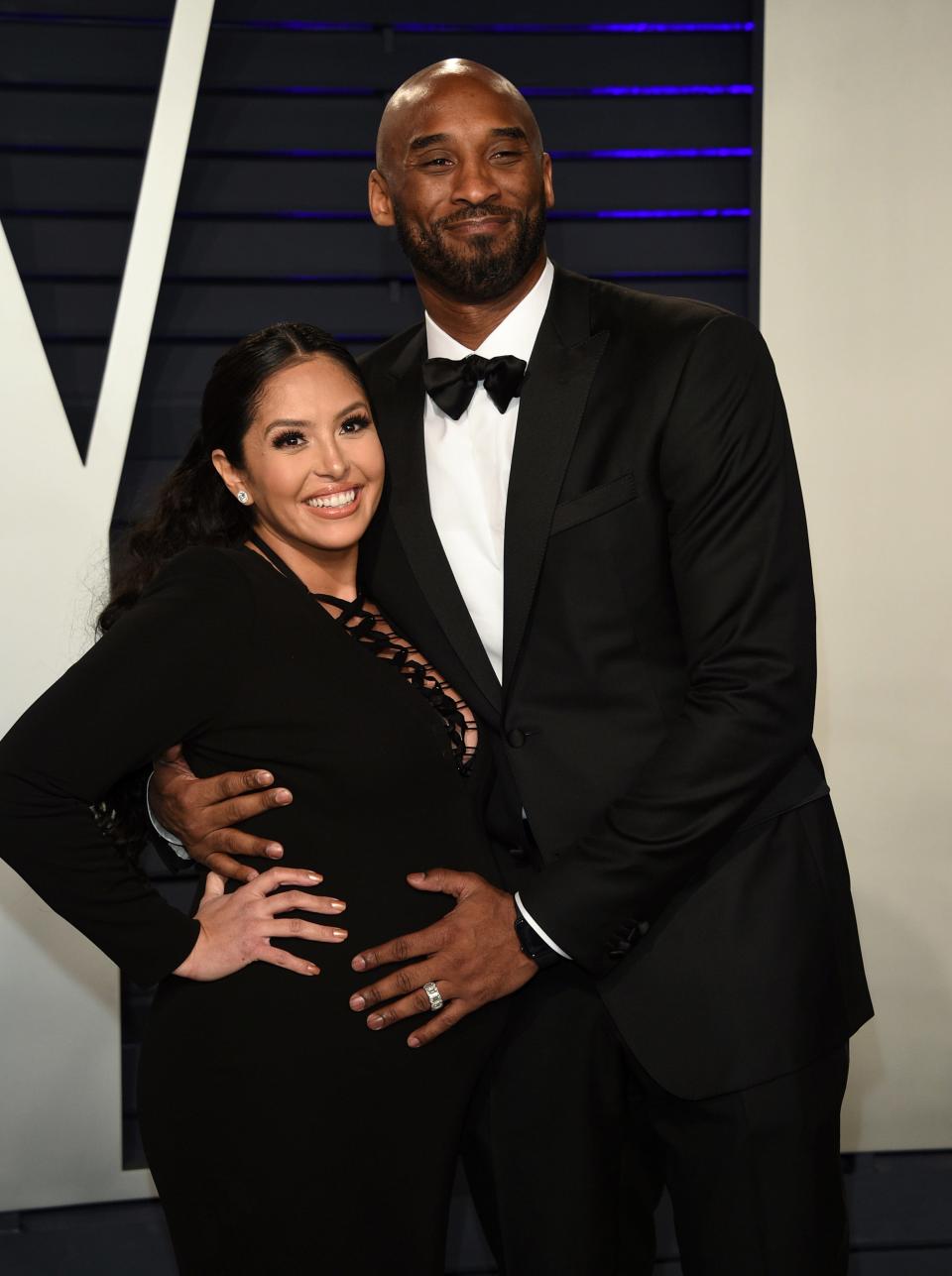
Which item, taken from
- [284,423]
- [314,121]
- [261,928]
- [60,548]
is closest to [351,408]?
[284,423]

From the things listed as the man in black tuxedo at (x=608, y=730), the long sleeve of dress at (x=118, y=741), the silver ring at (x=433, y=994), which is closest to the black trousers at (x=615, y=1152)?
the man in black tuxedo at (x=608, y=730)

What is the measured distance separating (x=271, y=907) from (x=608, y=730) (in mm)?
476

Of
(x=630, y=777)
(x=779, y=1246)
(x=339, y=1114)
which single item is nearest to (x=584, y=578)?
(x=630, y=777)

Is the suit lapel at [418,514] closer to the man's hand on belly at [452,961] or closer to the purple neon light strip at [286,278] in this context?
the man's hand on belly at [452,961]

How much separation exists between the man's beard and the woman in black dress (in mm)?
489

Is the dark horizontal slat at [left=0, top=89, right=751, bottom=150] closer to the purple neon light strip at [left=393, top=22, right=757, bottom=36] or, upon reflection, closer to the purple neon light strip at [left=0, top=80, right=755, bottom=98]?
the purple neon light strip at [left=0, top=80, right=755, bottom=98]

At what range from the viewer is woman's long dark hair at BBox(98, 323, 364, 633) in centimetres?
181

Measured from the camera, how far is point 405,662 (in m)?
1.83

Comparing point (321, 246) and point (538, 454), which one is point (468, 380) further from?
→ point (321, 246)

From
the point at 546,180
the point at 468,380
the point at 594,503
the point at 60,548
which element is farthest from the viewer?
the point at 60,548

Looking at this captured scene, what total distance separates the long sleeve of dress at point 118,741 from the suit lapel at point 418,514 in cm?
30

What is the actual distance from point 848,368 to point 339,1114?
163 cm

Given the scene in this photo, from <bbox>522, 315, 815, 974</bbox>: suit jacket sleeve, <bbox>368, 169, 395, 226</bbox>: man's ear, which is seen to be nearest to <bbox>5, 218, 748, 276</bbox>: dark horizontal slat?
<bbox>368, 169, 395, 226</bbox>: man's ear

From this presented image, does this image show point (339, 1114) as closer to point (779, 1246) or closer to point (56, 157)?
point (779, 1246)
